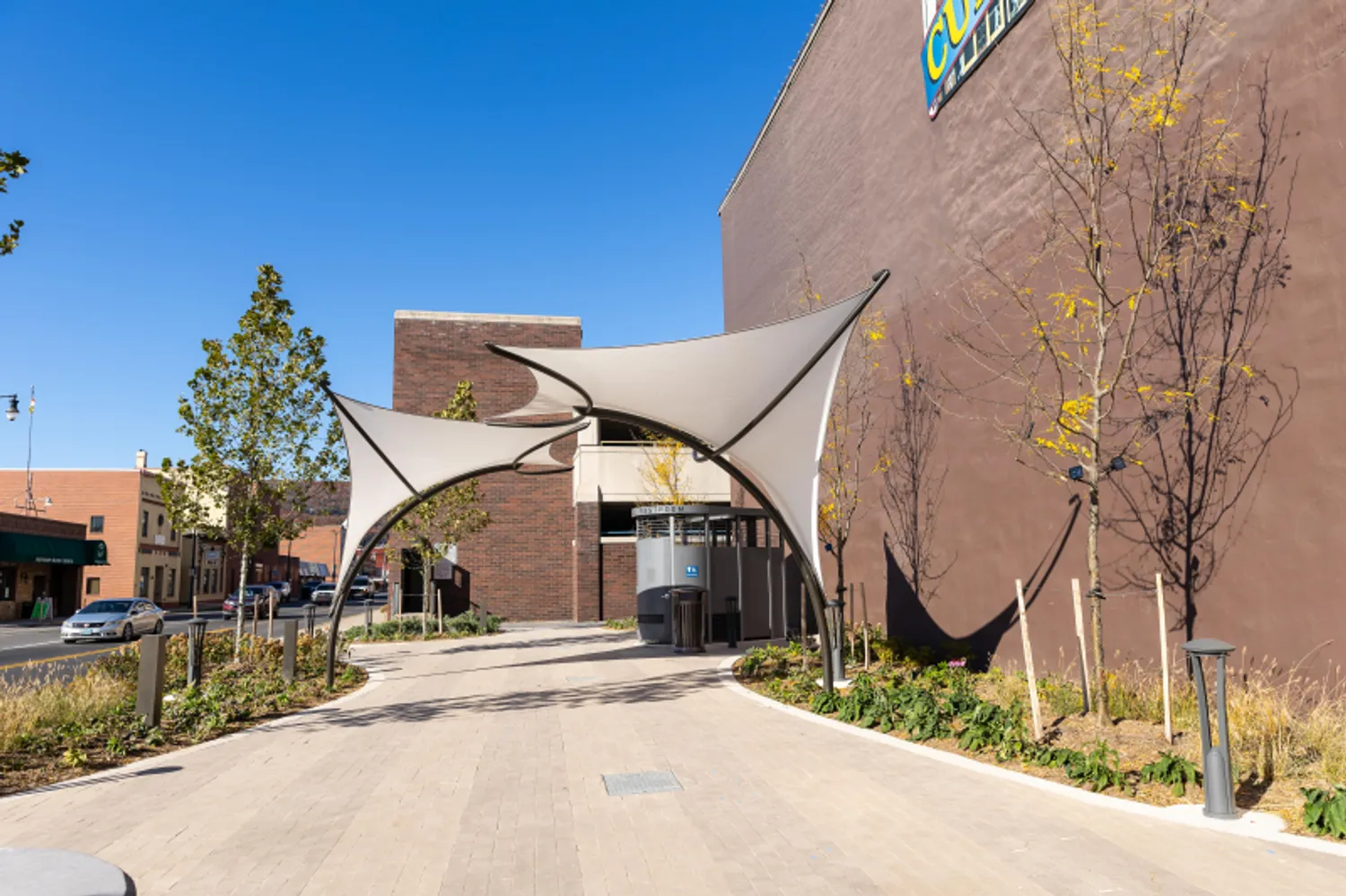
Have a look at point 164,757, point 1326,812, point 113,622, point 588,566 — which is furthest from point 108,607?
point 1326,812

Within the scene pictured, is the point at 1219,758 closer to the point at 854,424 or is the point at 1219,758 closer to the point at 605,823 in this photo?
the point at 605,823

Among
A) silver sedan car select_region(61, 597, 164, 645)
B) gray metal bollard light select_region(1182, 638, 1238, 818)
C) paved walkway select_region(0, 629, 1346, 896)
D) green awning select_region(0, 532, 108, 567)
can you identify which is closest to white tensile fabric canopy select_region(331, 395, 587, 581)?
paved walkway select_region(0, 629, 1346, 896)

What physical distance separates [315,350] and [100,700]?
8.04 meters

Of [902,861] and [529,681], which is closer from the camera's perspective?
[902,861]

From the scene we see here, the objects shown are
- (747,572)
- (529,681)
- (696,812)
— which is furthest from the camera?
(747,572)

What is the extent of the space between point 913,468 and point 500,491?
20.4 metres

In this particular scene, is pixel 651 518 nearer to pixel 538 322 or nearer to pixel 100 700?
pixel 100 700

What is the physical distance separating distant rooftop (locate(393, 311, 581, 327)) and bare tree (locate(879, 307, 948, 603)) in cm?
2191

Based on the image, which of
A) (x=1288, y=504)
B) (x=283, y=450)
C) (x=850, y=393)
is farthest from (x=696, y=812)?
(x=283, y=450)

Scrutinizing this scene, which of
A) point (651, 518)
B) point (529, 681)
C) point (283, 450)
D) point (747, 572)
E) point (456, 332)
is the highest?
point (456, 332)

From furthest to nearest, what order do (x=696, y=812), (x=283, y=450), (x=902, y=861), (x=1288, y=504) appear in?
1. (x=283, y=450)
2. (x=1288, y=504)
3. (x=696, y=812)
4. (x=902, y=861)

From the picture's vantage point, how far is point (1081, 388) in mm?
9961

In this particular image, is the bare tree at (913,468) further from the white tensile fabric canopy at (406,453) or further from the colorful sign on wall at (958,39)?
the white tensile fabric canopy at (406,453)

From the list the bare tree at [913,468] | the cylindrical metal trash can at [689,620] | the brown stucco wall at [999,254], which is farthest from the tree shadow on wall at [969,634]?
the cylindrical metal trash can at [689,620]
